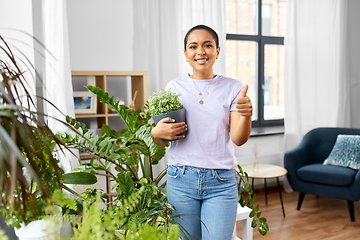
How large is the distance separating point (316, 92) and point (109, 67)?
266 cm

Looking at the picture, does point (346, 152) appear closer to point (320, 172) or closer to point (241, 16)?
point (320, 172)

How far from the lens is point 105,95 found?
1662mm

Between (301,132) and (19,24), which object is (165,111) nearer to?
(19,24)

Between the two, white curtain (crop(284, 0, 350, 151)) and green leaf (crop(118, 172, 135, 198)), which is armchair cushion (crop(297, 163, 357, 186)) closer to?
white curtain (crop(284, 0, 350, 151))

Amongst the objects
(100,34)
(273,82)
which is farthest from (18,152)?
(273,82)

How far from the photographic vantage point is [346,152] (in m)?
3.21

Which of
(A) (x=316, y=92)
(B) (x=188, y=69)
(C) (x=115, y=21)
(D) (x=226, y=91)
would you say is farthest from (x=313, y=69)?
(D) (x=226, y=91)

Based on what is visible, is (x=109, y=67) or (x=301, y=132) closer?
(x=109, y=67)

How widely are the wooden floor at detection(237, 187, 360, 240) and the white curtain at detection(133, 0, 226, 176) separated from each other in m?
1.18

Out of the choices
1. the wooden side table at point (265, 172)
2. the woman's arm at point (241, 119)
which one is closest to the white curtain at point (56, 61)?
the woman's arm at point (241, 119)

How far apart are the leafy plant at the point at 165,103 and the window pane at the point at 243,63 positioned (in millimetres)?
2818

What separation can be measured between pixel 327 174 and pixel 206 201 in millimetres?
2193

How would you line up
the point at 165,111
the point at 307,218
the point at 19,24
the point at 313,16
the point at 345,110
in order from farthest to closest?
the point at 345,110, the point at 313,16, the point at 307,218, the point at 19,24, the point at 165,111

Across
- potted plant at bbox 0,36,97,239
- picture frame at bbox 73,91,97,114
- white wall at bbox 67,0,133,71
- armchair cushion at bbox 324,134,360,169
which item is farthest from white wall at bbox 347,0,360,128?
potted plant at bbox 0,36,97,239
